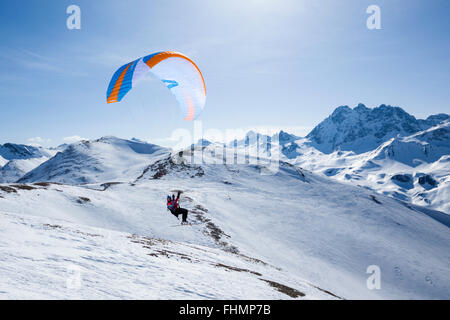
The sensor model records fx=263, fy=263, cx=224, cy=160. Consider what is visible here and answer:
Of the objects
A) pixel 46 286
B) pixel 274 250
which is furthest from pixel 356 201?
pixel 46 286

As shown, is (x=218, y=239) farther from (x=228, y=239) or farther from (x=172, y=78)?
(x=172, y=78)

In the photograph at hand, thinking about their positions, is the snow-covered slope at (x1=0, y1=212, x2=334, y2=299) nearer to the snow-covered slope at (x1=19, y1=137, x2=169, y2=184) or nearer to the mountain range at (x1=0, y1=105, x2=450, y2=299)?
the mountain range at (x1=0, y1=105, x2=450, y2=299)

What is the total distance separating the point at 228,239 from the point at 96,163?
307 feet

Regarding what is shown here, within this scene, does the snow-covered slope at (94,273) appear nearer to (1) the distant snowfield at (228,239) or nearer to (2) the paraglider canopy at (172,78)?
(1) the distant snowfield at (228,239)

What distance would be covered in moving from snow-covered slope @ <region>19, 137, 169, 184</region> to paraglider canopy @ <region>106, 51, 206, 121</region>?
67130 millimetres

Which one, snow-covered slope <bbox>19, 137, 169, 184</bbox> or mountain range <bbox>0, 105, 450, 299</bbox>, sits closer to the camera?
mountain range <bbox>0, 105, 450, 299</bbox>

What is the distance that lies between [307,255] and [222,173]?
40785 mm

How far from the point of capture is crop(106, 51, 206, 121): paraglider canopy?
59.1 ft

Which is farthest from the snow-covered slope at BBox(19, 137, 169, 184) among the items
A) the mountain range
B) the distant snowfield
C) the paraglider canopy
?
the paraglider canopy

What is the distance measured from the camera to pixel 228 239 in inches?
1181

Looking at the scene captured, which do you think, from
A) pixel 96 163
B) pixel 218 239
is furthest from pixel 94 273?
pixel 96 163

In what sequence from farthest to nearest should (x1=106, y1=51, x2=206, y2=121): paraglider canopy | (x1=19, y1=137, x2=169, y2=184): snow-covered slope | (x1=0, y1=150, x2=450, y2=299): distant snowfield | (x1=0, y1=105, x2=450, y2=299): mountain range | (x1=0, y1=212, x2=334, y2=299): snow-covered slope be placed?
1. (x1=19, y1=137, x2=169, y2=184): snow-covered slope
2. (x1=106, y1=51, x2=206, y2=121): paraglider canopy
3. (x1=0, y1=150, x2=450, y2=299): distant snowfield
4. (x1=0, y1=105, x2=450, y2=299): mountain range
5. (x1=0, y1=212, x2=334, y2=299): snow-covered slope

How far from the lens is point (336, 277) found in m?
28.9
